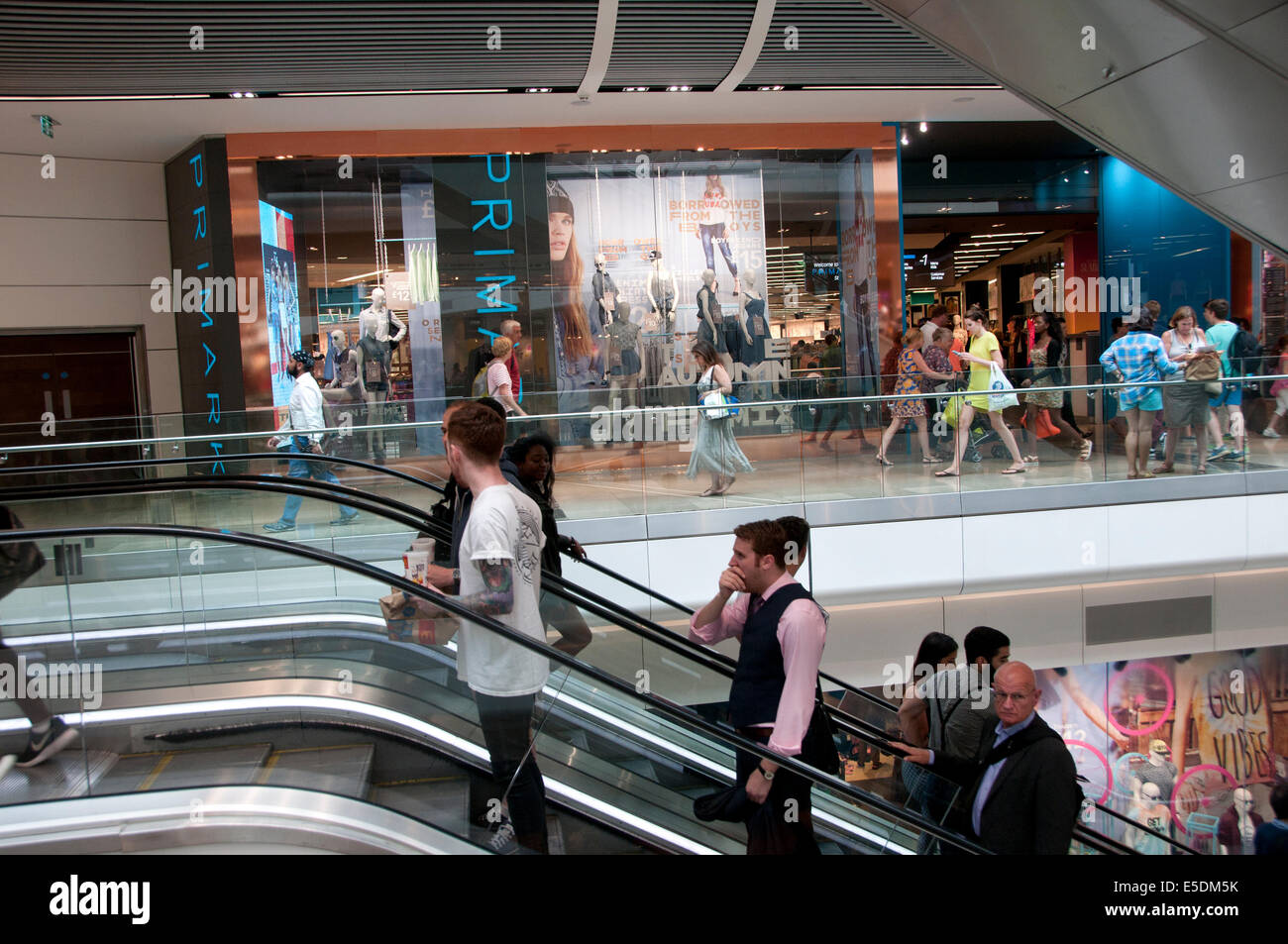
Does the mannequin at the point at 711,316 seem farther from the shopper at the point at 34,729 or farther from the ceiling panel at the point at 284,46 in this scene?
the shopper at the point at 34,729

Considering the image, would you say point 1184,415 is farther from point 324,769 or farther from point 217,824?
point 217,824

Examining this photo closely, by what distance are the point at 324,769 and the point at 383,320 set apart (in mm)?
10398

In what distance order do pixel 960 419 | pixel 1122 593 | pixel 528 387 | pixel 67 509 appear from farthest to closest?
pixel 528 387
pixel 1122 593
pixel 960 419
pixel 67 509

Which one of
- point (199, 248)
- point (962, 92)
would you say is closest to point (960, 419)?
point (962, 92)

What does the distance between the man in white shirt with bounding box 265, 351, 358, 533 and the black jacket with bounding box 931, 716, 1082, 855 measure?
13.2 feet

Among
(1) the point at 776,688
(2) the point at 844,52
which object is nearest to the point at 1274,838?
(1) the point at 776,688

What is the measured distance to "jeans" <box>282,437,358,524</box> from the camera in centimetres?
689

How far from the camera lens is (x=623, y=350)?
1425 cm

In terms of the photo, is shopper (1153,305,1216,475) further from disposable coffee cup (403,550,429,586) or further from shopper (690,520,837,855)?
disposable coffee cup (403,550,429,586)

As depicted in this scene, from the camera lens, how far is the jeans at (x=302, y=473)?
6895 millimetres

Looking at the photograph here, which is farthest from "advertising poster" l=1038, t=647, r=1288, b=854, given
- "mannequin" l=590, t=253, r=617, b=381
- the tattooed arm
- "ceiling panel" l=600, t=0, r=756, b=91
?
the tattooed arm

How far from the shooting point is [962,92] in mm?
12977

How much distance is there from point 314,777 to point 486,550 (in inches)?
48.3
